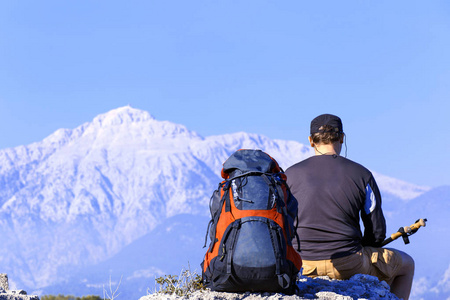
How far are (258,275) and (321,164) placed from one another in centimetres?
162

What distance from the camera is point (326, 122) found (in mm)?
6223

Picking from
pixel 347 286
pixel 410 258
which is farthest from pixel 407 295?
pixel 347 286

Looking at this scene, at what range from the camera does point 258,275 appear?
5.09 m

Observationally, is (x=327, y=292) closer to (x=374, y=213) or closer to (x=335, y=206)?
(x=335, y=206)

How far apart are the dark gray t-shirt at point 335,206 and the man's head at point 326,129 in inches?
7.9

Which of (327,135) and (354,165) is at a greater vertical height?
(327,135)

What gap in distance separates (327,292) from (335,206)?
2.92 feet

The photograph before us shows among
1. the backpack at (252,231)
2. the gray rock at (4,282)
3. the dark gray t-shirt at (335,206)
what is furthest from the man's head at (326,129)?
the gray rock at (4,282)

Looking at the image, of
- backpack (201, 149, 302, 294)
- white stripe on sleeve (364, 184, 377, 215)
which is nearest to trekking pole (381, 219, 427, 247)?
white stripe on sleeve (364, 184, 377, 215)

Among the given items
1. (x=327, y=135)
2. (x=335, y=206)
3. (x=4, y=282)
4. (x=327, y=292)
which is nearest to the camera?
(x=327, y=292)

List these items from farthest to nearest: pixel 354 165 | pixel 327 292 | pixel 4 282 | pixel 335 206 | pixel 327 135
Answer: pixel 4 282 < pixel 327 135 < pixel 354 165 < pixel 335 206 < pixel 327 292

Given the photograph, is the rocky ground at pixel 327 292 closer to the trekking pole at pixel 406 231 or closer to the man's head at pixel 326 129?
the trekking pole at pixel 406 231

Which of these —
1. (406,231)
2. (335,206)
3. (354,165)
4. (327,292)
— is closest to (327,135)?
(354,165)

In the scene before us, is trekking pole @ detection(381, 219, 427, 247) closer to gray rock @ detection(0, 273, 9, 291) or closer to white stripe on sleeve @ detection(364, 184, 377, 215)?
white stripe on sleeve @ detection(364, 184, 377, 215)
